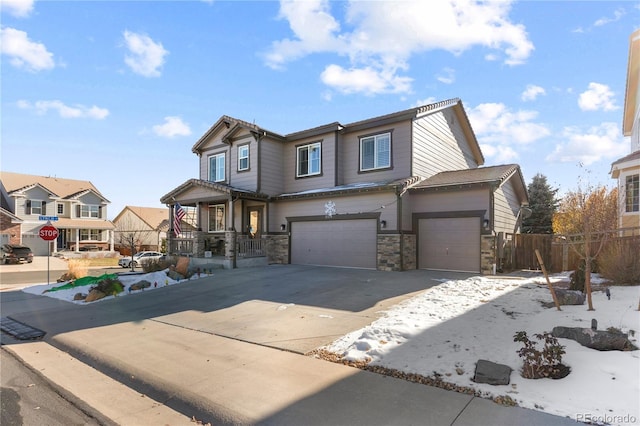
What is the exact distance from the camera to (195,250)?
18750mm

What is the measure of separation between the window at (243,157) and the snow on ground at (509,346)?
13.7 m

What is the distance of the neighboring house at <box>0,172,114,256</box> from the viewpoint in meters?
35.2

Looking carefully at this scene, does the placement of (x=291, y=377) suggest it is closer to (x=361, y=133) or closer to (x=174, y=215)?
(x=361, y=133)

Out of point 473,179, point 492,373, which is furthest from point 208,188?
point 492,373

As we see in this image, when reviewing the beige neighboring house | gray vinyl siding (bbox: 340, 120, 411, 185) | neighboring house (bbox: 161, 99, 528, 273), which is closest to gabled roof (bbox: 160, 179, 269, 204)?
neighboring house (bbox: 161, 99, 528, 273)

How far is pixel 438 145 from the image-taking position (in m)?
18.0

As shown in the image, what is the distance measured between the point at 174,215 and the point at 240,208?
3686 millimetres

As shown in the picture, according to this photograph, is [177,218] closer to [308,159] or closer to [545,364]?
[308,159]

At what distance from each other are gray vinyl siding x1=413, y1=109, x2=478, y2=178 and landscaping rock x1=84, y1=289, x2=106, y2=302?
1289 centimetres

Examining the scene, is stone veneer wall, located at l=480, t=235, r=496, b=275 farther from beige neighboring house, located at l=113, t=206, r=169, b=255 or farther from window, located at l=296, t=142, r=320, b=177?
beige neighboring house, located at l=113, t=206, r=169, b=255

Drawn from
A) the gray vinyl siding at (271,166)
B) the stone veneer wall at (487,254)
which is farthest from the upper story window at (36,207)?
the stone veneer wall at (487,254)

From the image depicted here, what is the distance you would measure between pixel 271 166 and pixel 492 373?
654 inches

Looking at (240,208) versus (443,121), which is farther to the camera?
(240,208)

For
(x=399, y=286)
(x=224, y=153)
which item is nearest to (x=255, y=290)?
(x=399, y=286)
